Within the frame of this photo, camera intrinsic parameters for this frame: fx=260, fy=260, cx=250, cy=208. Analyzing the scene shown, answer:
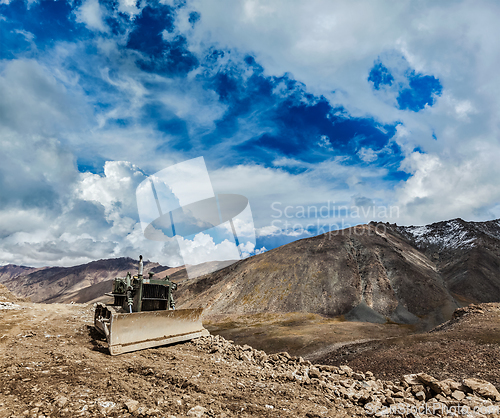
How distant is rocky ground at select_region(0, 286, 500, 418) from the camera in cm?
454

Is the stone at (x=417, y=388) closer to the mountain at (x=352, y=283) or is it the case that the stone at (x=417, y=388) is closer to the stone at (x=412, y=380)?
the stone at (x=412, y=380)

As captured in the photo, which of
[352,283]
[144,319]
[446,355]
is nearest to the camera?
[144,319]

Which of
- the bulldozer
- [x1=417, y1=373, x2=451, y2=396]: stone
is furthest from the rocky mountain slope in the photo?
[x1=417, y1=373, x2=451, y2=396]: stone

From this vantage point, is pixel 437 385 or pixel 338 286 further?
pixel 338 286

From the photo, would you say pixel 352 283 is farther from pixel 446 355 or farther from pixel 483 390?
pixel 483 390

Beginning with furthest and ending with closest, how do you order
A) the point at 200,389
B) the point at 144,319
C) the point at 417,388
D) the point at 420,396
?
1. the point at 144,319
2. the point at 417,388
3. the point at 420,396
4. the point at 200,389

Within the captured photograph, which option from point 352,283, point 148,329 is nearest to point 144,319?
point 148,329

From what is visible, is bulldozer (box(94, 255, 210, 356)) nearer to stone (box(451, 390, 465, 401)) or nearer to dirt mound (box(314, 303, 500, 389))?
stone (box(451, 390, 465, 401))

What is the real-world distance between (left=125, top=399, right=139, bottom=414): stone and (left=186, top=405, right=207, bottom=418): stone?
0.89m

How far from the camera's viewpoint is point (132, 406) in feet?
14.5

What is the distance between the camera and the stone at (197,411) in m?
4.43

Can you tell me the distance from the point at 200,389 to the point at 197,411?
1.14 metres

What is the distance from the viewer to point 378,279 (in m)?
47.1

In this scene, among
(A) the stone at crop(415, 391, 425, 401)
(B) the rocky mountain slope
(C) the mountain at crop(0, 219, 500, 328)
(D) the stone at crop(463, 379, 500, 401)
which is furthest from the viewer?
(C) the mountain at crop(0, 219, 500, 328)
